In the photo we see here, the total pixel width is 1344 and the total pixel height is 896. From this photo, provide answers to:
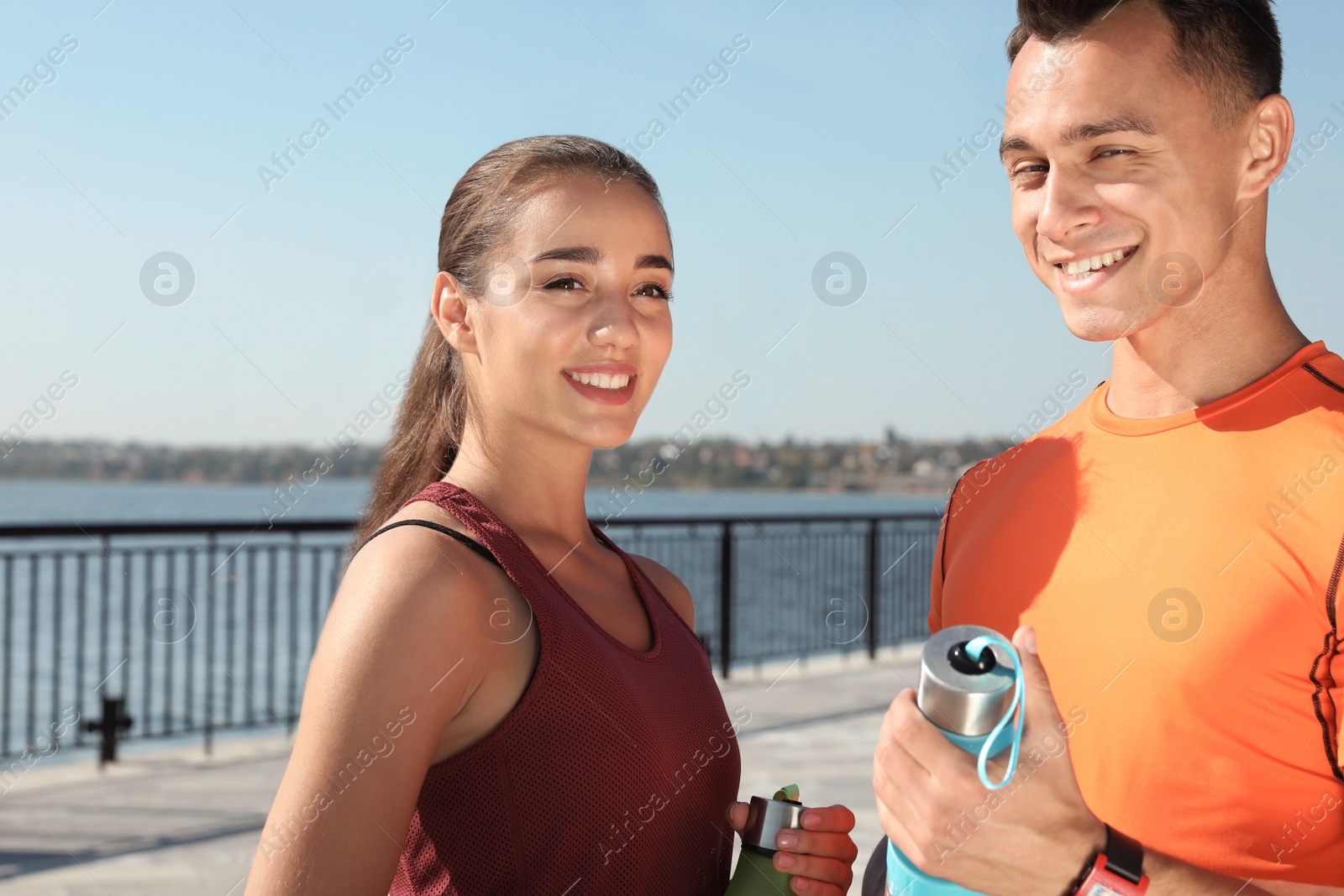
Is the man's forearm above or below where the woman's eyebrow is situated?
below

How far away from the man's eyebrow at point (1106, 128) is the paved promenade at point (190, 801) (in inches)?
131

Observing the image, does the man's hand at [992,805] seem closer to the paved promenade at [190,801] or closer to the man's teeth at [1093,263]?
the man's teeth at [1093,263]

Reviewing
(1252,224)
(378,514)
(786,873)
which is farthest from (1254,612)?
(378,514)

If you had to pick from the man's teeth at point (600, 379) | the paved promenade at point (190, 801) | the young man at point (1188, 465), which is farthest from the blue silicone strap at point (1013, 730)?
the paved promenade at point (190, 801)

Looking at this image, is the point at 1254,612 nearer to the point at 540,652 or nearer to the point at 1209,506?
the point at 1209,506

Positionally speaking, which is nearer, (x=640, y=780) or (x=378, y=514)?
(x=640, y=780)

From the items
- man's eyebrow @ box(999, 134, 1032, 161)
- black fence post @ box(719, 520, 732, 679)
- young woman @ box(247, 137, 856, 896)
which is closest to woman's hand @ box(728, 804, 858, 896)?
young woman @ box(247, 137, 856, 896)

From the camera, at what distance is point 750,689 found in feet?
23.4

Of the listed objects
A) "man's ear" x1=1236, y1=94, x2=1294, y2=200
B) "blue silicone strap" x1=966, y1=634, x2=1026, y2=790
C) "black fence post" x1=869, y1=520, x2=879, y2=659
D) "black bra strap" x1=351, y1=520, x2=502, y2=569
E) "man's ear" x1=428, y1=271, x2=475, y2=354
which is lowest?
"black fence post" x1=869, y1=520, x2=879, y2=659

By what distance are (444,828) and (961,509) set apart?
116 centimetres

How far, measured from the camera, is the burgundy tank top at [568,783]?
130cm

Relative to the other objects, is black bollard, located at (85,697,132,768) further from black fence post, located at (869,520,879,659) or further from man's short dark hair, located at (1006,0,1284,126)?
black fence post, located at (869,520,879,659)

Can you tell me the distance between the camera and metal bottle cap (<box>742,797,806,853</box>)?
1.45 metres

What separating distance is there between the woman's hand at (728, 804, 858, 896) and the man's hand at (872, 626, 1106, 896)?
1.44 ft
